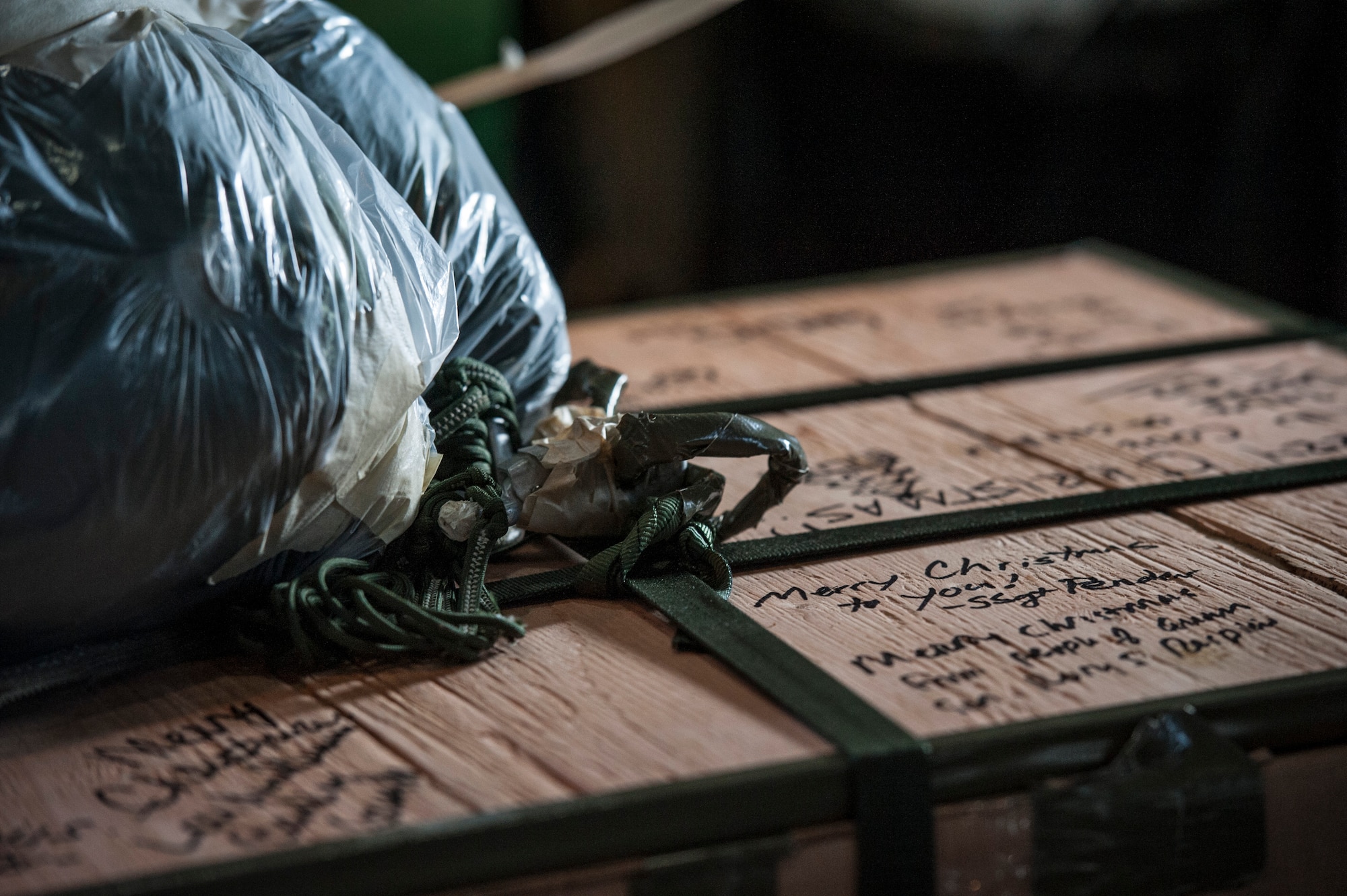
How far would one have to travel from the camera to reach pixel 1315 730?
71 cm

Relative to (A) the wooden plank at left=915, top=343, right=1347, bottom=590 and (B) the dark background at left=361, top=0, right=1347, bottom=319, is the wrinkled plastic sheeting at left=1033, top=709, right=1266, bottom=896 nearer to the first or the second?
(A) the wooden plank at left=915, top=343, right=1347, bottom=590

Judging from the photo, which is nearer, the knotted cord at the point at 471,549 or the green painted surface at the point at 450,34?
the knotted cord at the point at 471,549

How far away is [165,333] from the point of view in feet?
2.17

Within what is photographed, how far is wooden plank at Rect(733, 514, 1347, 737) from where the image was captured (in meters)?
0.72

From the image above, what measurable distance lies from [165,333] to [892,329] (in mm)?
1036

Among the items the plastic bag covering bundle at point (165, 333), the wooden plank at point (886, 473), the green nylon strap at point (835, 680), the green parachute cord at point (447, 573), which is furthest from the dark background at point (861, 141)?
the plastic bag covering bundle at point (165, 333)

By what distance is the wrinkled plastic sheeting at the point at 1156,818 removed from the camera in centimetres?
67

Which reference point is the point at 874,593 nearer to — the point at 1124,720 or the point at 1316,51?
the point at 1124,720

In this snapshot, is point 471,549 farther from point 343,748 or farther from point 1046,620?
point 1046,620

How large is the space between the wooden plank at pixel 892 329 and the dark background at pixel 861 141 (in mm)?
897

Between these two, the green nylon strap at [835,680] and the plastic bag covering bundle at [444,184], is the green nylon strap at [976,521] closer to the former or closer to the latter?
the green nylon strap at [835,680]
